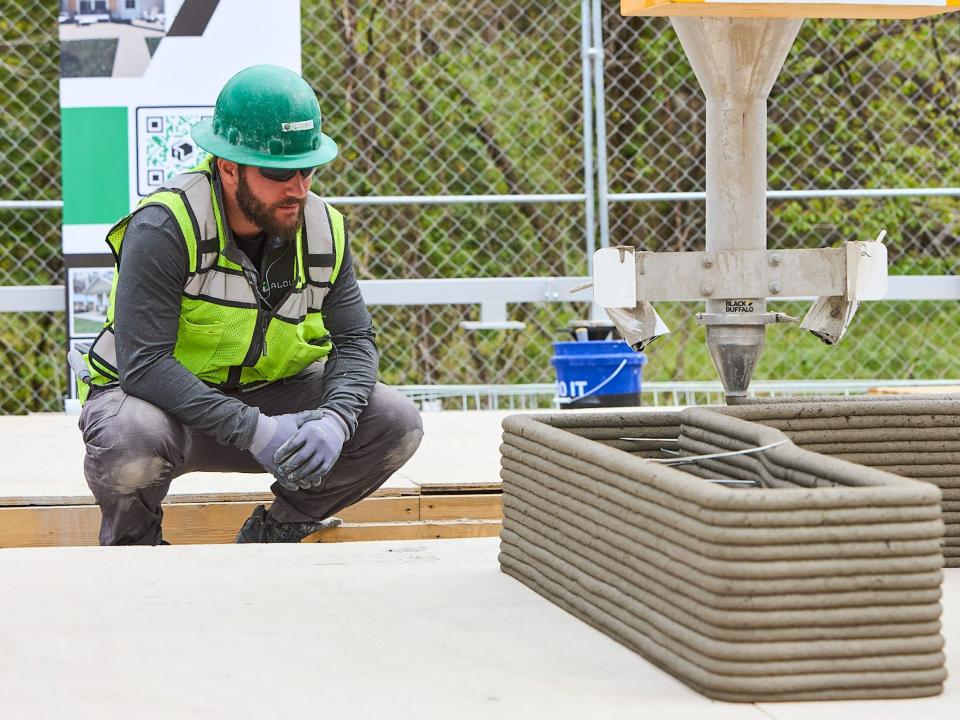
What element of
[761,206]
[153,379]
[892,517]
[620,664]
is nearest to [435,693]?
[620,664]

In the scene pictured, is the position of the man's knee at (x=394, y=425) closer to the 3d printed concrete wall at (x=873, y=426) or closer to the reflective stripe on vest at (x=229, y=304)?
the reflective stripe on vest at (x=229, y=304)

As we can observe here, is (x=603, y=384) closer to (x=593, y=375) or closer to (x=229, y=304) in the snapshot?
(x=593, y=375)

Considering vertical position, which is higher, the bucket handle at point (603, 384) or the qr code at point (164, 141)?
the qr code at point (164, 141)

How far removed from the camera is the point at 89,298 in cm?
522

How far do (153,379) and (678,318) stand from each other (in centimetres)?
605

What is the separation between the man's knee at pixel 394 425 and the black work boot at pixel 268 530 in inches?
10.3

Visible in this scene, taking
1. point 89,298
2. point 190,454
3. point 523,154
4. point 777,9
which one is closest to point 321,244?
point 190,454

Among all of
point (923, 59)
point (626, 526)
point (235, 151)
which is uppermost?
point (923, 59)

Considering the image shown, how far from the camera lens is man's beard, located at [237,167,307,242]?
2.81 meters

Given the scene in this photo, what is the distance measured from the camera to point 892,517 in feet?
4.35

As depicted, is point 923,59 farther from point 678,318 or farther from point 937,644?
point 937,644

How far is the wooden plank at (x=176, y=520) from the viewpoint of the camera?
10.0 feet

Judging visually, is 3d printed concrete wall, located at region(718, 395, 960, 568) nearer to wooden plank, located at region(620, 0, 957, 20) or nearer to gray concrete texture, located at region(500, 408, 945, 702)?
gray concrete texture, located at region(500, 408, 945, 702)

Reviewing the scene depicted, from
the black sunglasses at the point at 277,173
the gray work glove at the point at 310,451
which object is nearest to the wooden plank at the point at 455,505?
the gray work glove at the point at 310,451
